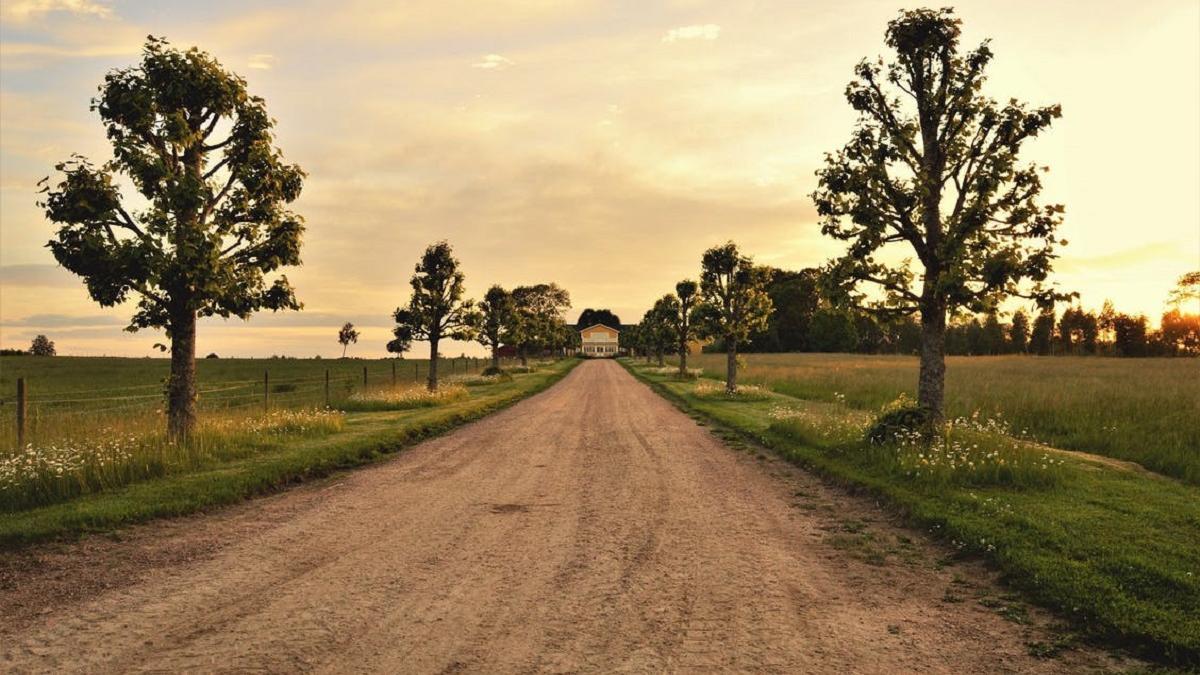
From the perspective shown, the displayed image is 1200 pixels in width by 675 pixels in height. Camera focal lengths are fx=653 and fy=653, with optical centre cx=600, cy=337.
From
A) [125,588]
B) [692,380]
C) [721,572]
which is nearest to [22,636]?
[125,588]

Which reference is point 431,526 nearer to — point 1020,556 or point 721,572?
point 721,572

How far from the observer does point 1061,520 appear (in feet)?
29.9

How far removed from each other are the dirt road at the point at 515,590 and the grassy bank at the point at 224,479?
2.28 ft

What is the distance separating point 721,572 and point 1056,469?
27.0 ft

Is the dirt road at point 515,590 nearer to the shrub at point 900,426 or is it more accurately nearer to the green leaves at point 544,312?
the shrub at point 900,426

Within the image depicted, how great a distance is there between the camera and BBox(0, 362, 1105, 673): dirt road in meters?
5.27

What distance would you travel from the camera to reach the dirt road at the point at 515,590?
527 cm

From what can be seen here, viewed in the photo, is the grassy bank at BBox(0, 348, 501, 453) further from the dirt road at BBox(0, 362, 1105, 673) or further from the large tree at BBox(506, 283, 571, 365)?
the large tree at BBox(506, 283, 571, 365)

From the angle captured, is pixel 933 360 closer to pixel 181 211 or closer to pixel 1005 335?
pixel 181 211

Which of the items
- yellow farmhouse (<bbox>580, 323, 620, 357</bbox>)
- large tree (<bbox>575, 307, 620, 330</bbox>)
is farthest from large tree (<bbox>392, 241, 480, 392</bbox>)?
large tree (<bbox>575, 307, 620, 330</bbox>)

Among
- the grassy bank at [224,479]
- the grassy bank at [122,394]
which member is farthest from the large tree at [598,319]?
the grassy bank at [224,479]

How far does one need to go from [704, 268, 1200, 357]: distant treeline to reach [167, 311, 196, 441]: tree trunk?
9818 cm

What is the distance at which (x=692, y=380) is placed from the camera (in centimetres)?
4803

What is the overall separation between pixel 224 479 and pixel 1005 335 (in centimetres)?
15253
